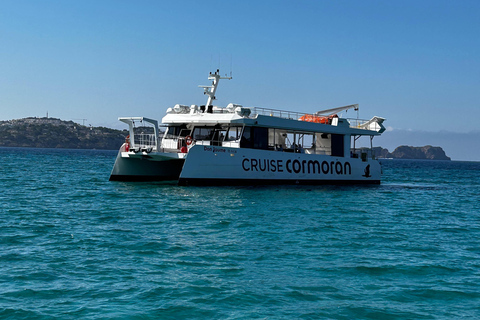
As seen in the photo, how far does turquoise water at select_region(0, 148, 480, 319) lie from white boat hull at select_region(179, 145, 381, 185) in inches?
208

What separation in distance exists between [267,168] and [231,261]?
18415mm

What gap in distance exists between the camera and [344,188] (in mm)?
31609

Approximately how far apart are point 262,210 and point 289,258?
26.4 feet

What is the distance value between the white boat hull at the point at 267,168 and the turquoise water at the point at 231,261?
5280mm

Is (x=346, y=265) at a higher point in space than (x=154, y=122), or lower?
lower

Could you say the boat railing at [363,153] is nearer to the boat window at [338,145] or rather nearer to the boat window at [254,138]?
the boat window at [338,145]

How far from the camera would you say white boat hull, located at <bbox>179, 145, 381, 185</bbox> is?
26406 mm

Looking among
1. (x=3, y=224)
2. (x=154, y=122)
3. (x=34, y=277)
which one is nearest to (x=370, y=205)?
(x=154, y=122)

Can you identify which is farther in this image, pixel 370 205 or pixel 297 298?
pixel 370 205

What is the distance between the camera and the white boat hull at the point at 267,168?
2641cm

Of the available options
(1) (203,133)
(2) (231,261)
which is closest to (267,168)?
(1) (203,133)

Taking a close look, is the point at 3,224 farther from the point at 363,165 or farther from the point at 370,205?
the point at 363,165

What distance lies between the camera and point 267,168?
96.4ft

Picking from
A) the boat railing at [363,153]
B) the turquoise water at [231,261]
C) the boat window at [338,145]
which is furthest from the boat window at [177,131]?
the boat railing at [363,153]
